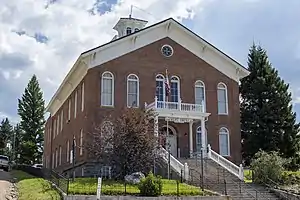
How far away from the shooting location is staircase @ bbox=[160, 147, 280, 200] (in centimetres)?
2648

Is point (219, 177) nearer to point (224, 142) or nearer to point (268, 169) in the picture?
point (268, 169)

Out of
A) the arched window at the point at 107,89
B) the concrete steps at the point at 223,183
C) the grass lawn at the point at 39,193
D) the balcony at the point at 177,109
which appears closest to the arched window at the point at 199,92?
the balcony at the point at 177,109

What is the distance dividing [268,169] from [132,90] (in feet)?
40.0

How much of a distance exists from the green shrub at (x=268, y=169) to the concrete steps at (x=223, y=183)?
2.44ft

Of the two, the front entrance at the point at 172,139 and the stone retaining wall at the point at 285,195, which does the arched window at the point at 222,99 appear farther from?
the stone retaining wall at the point at 285,195

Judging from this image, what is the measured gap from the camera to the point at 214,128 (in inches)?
1484

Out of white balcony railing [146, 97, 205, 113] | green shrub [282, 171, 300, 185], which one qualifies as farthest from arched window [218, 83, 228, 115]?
green shrub [282, 171, 300, 185]

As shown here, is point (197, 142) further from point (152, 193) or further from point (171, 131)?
point (152, 193)

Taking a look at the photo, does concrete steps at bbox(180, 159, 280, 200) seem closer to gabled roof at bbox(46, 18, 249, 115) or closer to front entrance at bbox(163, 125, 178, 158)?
front entrance at bbox(163, 125, 178, 158)

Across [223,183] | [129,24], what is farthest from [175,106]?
[129,24]

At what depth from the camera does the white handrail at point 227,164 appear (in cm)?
3107

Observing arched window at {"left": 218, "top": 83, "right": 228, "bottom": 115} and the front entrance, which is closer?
the front entrance

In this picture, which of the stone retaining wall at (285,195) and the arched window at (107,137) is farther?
the arched window at (107,137)

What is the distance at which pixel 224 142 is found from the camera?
38.0 m
